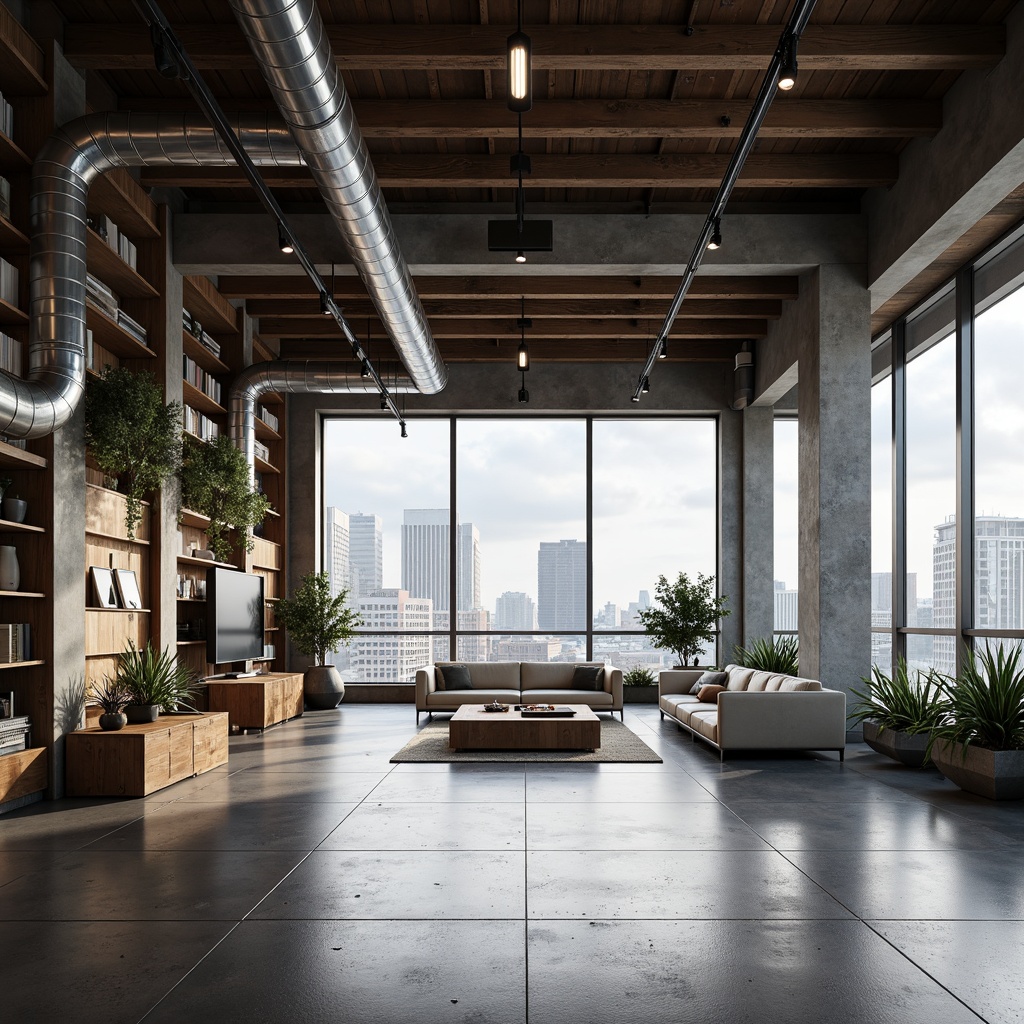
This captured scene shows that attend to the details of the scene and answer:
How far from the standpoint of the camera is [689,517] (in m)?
14.2

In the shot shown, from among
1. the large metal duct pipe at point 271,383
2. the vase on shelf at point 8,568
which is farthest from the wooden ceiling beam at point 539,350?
the vase on shelf at point 8,568

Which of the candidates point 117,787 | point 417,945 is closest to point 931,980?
point 417,945

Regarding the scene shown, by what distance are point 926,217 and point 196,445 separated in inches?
277

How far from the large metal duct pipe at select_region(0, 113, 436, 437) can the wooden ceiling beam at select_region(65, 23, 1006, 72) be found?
1.44 feet

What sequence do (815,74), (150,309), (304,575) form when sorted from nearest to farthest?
(815,74)
(150,309)
(304,575)

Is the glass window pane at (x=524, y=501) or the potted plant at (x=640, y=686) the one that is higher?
the glass window pane at (x=524, y=501)

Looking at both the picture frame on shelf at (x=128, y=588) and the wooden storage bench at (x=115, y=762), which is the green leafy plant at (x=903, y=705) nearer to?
the wooden storage bench at (x=115, y=762)

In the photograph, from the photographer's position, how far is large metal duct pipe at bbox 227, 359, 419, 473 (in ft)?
36.0

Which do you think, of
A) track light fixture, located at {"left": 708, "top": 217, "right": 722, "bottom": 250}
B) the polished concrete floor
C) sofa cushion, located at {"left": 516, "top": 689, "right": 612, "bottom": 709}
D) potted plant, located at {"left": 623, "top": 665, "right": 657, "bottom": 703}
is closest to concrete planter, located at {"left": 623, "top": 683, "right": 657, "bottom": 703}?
potted plant, located at {"left": 623, "top": 665, "right": 657, "bottom": 703}

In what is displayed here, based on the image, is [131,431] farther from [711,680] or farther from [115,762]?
[711,680]

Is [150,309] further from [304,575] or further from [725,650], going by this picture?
[725,650]

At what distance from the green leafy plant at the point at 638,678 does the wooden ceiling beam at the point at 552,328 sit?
4.70 meters

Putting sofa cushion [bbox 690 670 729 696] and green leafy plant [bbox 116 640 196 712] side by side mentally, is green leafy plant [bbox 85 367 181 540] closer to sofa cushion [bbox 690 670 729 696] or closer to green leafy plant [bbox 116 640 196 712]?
green leafy plant [bbox 116 640 196 712]

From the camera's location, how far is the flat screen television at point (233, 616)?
30.8 ft
